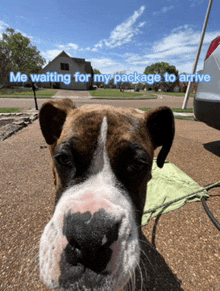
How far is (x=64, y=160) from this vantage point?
5.70ft

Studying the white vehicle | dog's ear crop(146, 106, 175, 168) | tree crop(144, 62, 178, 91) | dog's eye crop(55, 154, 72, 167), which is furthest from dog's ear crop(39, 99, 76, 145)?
tree crop(144, 62, 178, 91)

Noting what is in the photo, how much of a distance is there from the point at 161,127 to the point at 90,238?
69.8 inches

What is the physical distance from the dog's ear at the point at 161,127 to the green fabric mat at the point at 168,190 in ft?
3.65

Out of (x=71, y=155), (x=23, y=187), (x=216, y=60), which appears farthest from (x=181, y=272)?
(x=216, y=60)

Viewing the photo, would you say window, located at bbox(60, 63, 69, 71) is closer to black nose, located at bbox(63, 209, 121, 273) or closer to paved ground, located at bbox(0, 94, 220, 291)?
paved ground, located at bbox(0, 94, 220, 291)

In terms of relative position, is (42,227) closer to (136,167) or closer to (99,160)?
(99,160)

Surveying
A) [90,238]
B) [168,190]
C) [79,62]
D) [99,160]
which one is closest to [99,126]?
[99,160]

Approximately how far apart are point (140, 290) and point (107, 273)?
1034 millimetres

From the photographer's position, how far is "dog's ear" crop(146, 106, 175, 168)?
7.39 feet

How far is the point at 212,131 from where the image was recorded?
8.27 meters

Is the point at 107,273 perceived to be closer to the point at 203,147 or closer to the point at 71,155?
the point at 71,155

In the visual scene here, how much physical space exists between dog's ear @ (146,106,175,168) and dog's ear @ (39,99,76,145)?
114cm

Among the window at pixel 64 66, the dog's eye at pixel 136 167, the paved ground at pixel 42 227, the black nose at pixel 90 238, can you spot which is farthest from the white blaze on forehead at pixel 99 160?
the window at pixel 64 66

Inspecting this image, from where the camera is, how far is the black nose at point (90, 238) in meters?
1.18
